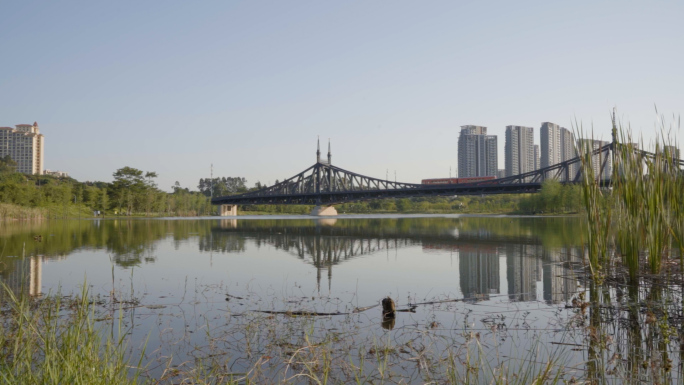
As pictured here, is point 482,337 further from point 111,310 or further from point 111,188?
point 111,188

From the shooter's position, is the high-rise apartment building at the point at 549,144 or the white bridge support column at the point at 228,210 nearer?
the white bridge support column at the point at 228,210

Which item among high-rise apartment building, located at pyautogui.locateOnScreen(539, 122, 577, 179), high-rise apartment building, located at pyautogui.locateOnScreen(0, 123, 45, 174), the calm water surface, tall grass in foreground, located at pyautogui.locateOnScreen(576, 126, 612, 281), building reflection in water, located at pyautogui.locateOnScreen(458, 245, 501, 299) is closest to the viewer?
the calm water surface

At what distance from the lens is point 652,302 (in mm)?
6242

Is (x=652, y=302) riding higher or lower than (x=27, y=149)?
lower

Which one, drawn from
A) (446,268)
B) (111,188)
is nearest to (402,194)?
(111,188)

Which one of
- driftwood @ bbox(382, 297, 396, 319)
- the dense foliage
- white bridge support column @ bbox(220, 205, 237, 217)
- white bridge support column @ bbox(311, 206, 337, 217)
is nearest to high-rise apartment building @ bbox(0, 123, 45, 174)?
the dense foliage

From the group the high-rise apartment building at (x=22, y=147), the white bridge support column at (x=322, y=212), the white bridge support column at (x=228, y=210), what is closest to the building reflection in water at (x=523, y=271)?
the white bridge support column at (x=322, y=212)

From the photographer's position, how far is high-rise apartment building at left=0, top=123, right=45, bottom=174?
17550 centimetres

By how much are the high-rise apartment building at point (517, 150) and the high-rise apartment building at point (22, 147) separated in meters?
165

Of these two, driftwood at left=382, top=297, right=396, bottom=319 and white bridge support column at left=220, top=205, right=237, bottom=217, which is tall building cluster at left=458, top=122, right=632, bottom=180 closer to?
white bridge support column at left=220, top=205, right=237, bottom=217

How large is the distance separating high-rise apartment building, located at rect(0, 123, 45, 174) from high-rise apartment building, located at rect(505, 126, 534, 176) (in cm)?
16523

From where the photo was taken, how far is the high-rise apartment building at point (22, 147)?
17550 centimetres

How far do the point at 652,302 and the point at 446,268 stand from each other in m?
5.86

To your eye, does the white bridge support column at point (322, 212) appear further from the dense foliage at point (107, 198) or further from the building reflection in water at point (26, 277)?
the building reflection in water at point (26, 277)
